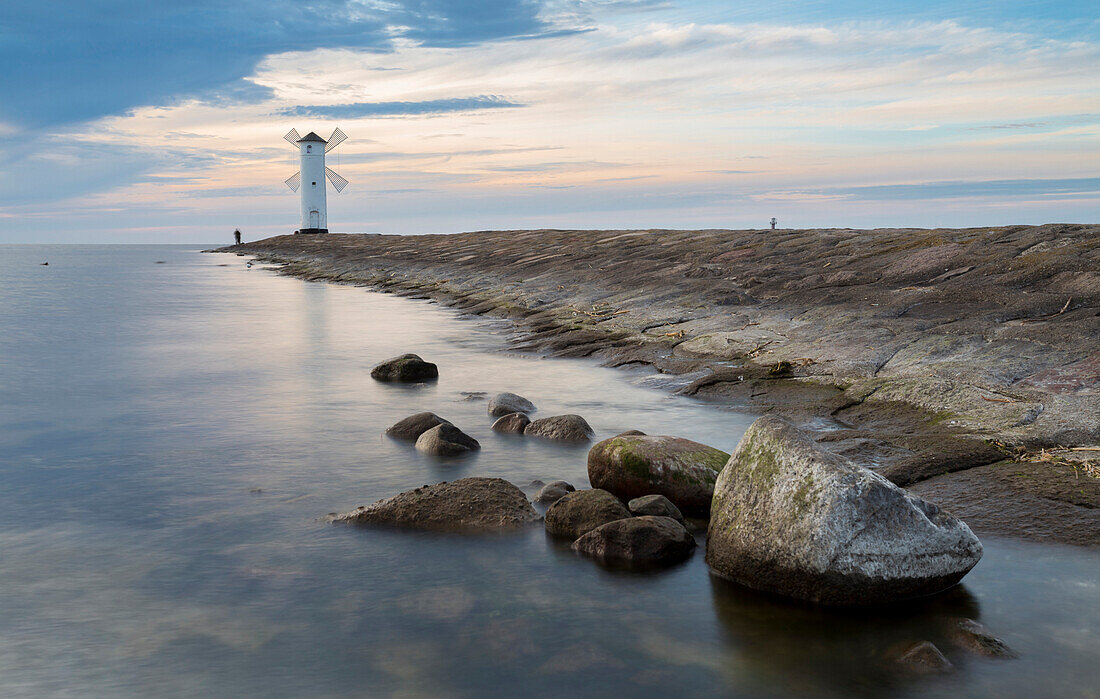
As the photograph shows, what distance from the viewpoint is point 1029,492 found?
21.2ft

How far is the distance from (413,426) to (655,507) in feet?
12.9

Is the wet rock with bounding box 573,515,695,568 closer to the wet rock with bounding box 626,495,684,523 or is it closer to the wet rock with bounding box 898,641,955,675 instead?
the wet rock with bounding box 626,495,684,523

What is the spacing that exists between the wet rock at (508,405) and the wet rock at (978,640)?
6181mm

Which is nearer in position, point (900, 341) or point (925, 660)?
point (925, 660)

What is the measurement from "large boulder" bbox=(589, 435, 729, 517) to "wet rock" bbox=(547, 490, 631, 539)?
535 millimetres

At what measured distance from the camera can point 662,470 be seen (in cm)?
673

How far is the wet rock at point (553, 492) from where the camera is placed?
22.7 ft

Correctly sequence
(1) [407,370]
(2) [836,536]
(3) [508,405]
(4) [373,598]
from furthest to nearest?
(1) [407,370] → (3) [508,405] → (4) [373,598] → (2) [836,536]

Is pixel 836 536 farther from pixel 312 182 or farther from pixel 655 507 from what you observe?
pixel 312 182

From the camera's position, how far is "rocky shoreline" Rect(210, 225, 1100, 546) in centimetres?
701

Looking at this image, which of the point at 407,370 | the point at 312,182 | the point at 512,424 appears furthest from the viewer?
the point at 312,182

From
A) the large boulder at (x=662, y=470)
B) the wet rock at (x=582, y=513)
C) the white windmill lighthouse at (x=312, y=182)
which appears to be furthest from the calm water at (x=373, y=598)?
the white windmill lighthouse at (x=312, y=182)

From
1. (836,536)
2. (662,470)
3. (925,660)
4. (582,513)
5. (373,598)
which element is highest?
(836,536)

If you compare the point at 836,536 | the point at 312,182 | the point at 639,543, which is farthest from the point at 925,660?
the point at 312,182
